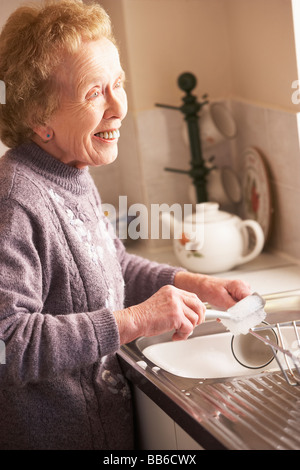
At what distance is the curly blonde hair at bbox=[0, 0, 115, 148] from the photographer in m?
1.05

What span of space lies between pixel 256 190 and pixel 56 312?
907mm

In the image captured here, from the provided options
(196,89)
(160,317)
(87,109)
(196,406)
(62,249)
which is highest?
(196,89)

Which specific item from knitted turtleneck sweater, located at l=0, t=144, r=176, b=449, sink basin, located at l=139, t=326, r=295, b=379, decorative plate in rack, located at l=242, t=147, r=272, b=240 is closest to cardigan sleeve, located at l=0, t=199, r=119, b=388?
knitted turtleneck sweater, located at l=0, t=144, r=176, b=449

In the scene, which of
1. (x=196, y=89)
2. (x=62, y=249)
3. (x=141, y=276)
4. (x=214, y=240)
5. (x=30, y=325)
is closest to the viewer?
(x=30, y=325)

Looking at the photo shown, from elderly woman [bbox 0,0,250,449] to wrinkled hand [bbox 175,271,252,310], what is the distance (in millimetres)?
150

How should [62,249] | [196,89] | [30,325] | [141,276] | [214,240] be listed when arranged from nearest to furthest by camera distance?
[30,325] < [62,249] < [141,276] < [214,240] < [196,89]

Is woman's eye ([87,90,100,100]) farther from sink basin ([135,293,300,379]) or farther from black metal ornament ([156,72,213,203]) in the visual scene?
black metal ornament ([156,72,213,203])

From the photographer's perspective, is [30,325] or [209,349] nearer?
[30,325]

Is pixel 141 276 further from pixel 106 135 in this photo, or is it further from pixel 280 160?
pixel 280 160

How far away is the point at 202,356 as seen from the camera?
1.29m

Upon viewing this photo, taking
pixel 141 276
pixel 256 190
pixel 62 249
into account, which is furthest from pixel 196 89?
pixel 62 249

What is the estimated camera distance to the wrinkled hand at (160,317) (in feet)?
3.31

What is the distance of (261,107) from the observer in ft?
5.85

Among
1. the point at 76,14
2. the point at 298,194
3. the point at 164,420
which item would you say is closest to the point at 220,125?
the point at 298,194
